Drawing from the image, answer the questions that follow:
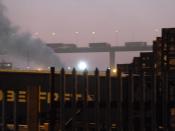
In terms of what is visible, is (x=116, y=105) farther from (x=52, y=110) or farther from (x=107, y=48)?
(x=107, y=48)

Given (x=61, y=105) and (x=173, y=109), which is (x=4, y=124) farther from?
(x=173, y=109)

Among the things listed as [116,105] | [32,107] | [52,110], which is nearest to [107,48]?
[32,107]

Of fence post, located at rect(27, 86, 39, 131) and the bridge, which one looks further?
the bridge

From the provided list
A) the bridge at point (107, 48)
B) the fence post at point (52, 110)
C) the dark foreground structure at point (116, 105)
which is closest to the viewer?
the dark foreground structure at point (116, 105)

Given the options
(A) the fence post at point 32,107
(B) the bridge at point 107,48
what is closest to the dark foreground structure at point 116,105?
(A) the fence post at point 32,107

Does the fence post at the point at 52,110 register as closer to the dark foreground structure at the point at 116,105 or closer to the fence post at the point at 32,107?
the dark foreground structure at the point at 116,105

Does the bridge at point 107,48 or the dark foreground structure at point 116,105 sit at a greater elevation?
the bridge at point 107,48

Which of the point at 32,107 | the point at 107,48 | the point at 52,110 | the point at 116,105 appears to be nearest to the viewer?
the point at 116,105

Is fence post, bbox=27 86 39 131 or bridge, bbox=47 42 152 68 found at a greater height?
bridge, bbox=47 42 152 68

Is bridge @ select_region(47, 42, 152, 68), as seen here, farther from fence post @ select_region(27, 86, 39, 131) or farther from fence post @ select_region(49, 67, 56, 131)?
fence post @ select_region(49, 67, 56, 131)

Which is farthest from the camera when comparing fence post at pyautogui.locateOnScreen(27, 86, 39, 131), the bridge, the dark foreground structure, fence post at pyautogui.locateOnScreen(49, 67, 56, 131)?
the bridge

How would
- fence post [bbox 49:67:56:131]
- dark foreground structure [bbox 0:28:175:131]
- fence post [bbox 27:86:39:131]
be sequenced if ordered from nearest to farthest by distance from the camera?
dark foreground structure [bbox 0:28:175:131]
fence post [bbox 49:67:56:131]
fence post [bbox 27:86:39:131]

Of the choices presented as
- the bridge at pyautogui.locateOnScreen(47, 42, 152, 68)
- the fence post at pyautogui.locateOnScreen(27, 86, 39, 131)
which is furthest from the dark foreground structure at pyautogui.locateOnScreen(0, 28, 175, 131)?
the bridge at pyautogui.locateOnScreen(47, 42, 152, 68)


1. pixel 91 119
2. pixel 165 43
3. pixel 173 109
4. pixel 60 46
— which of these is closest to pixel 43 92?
pixel 91 119
